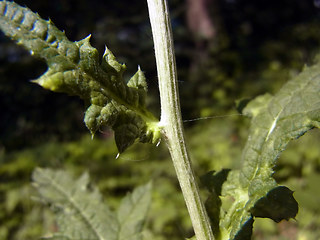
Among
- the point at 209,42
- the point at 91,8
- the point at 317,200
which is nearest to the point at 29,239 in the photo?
the point at 317,200

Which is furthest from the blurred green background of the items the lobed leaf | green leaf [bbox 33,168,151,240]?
green leaf [bbox 33,168,151,240]

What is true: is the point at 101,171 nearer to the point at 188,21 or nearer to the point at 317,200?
the point at 317,200

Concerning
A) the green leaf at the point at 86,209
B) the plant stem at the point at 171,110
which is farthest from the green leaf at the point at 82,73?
the green leaf at the point at 86,209

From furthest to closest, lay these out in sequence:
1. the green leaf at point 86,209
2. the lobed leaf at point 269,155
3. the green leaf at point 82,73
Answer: the green leaf at point 86,209, the lobed leaf at point 269,155, the green leaf at point 82,73

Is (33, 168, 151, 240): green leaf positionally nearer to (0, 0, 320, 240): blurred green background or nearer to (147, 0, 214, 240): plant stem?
(0, 0, 320, 240): blurred green background

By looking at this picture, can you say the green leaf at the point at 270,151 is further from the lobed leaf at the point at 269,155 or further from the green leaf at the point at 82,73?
the green leaf at the point at 82,73
